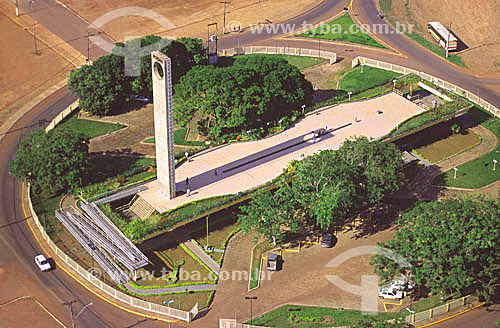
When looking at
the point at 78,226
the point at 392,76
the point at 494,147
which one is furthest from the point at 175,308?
the point at 392,76

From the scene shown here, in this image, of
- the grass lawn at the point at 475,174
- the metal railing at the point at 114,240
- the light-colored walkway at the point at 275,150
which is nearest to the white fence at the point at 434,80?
the light-colored walkway at the point at 275,150

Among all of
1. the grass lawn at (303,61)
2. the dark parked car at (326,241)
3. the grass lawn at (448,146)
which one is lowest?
the dark parked car at (326,241)

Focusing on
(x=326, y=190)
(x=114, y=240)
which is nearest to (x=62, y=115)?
(x=114, y=240)

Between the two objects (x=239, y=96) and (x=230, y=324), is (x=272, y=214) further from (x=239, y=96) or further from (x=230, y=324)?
(x=239, y=96)

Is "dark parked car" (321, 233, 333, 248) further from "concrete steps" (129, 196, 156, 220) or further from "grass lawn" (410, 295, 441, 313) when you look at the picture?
"concrete steps" (129, 196, 156, 220)

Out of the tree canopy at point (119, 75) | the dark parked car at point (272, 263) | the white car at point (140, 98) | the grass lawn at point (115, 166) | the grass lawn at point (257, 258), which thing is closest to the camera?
the grass lawn at point (257, 258)

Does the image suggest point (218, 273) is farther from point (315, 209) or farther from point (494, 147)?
point (494, 147)

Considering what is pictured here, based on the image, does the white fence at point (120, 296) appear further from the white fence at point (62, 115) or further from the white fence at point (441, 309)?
the white fence at point (62, 115)
